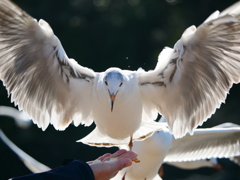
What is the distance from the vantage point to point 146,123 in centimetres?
295

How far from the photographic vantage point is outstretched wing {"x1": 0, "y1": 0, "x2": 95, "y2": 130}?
2.54 meters

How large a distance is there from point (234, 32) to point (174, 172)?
516 centimetres

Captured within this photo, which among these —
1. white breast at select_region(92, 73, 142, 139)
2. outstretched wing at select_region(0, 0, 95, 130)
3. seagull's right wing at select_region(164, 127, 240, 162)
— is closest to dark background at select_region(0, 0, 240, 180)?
seagull's right wing at select_region(164, 127, 240, 162)

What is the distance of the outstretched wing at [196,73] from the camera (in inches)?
95.4

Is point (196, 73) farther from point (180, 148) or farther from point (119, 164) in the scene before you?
point (180, 148)

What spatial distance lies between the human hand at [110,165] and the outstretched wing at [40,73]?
657mm

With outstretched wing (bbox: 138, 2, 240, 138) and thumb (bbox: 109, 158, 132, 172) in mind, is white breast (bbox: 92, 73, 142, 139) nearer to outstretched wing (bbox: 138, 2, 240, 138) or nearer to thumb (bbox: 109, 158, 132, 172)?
outstretched wing (bbox: 138, 2, 240, 138)

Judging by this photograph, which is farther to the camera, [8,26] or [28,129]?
[28,129]

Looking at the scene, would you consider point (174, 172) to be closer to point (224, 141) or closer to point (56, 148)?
point (56, 148)

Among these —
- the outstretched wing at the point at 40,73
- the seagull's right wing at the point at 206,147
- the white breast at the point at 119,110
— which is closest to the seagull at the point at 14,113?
the seagull's right wing at the point at 206,147

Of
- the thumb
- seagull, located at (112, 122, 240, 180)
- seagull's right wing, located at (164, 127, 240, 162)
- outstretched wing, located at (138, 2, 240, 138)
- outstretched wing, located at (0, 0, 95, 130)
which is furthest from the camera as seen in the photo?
seagull's right wing, located at (164, 127, 240, 162)

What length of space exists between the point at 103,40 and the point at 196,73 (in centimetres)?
440

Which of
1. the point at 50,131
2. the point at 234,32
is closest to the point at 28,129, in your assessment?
the point at 50,131

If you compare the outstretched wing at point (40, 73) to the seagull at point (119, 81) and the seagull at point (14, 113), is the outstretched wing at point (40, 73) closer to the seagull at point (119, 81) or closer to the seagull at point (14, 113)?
the seagull at point (119, 81)
